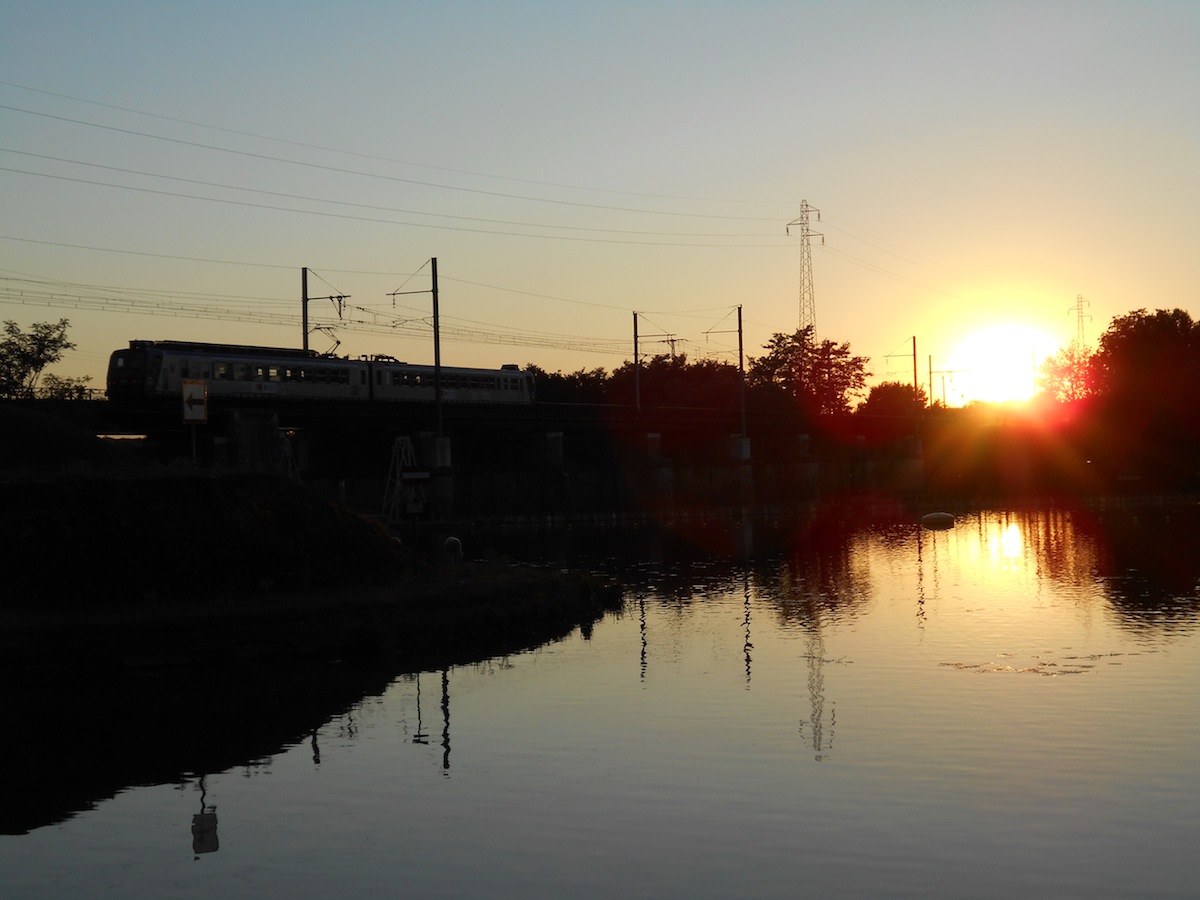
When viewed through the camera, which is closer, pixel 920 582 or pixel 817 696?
pixel 817 696

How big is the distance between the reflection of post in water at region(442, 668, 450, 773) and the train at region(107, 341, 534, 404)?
59.5 meters

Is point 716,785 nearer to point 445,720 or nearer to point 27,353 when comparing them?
point 445,720

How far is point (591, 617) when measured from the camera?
45312 mm

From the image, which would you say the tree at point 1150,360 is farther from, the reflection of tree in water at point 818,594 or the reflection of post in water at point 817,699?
the reflection of post in water at point 817,699

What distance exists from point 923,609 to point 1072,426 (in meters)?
111

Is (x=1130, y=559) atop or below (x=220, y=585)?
below

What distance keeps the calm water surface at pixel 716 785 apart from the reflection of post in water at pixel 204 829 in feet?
0.22

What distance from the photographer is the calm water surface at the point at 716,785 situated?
661 inches

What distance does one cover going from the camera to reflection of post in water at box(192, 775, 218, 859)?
60.6ft

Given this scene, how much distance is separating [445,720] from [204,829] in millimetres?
8479

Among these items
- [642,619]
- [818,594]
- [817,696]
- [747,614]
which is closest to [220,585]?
[642,619]

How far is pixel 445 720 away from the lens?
27391 mm

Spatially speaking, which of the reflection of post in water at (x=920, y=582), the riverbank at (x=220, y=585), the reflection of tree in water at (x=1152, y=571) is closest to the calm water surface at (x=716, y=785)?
the riverbank at (x=220, y=585)

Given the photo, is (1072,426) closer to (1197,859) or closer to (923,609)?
(923,609)
